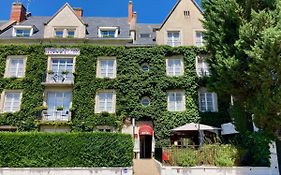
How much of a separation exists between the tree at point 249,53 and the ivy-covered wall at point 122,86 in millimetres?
6570

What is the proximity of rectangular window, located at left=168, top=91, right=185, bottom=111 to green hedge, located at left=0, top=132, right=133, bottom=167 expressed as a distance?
418 inches

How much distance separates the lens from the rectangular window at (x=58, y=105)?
28078 millimetres

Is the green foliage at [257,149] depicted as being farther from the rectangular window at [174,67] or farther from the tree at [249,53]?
the rectangular window at [174,67]

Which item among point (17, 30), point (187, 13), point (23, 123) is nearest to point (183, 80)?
point (187, 13)

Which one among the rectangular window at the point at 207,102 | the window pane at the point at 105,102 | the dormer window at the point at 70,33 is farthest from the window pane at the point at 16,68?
the rectangular window at the point at 207,102

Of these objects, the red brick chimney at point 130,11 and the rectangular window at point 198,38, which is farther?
the red brick chimney at point 130,11

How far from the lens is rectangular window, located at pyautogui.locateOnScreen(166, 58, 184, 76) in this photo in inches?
1172

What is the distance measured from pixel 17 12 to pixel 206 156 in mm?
29000

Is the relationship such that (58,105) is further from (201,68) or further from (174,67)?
(201,68)

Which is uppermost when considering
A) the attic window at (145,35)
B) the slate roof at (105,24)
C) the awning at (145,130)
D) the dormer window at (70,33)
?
the slate roof at (105,24)

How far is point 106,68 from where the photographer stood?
29.9 metres

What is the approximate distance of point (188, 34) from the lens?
3130cm

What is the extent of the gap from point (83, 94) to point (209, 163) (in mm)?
15149

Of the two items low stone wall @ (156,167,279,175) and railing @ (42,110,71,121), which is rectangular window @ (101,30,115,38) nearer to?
railing @ (42,110,71,121)
